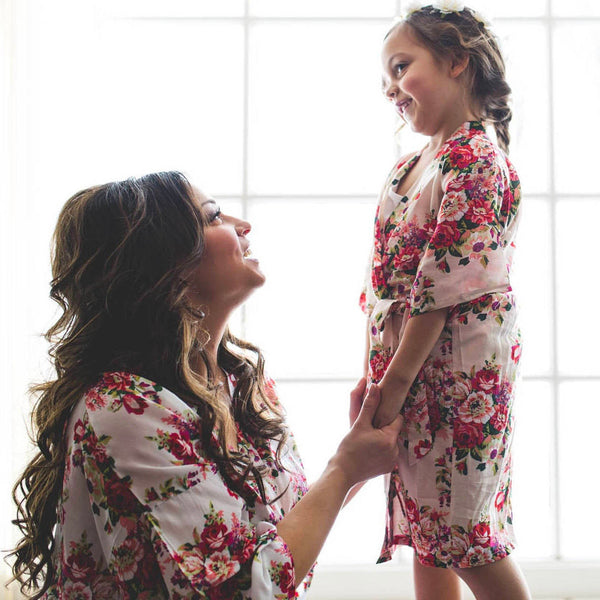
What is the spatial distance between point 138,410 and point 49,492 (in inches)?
9.2

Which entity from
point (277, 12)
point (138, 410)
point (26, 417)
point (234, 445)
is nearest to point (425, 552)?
point (234, 445)

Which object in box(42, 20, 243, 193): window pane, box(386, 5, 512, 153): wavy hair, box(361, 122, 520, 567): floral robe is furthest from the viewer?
box(42, 20, 243, 193): window pane

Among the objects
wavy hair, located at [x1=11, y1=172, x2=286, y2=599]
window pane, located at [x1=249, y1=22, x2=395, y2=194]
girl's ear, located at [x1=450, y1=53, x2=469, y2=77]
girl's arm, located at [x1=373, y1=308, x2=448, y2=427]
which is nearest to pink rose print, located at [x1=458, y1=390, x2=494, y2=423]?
girl's arm, located at [x1=373, y1=308, x2=448, y2=427]

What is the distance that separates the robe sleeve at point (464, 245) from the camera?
3.97 feet

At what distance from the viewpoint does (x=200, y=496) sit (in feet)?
2.97

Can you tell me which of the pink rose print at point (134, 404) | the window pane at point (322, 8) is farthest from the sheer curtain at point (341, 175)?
the pink rose print at point (134, 404)

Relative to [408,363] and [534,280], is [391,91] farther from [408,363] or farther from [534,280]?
[534,280]

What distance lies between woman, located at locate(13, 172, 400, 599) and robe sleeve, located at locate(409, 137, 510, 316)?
233mm

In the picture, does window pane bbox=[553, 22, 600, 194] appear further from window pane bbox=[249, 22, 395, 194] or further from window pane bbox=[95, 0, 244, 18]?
window pane bbox=[95, 0, 244, 18]

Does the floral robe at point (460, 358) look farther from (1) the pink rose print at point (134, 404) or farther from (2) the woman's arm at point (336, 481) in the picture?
(1) the pink rose print at point (134, 404)

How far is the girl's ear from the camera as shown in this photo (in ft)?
4.43

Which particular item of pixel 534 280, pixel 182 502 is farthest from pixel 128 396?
pixel 534 280

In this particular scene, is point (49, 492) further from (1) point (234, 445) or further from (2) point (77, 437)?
(1) point (234, 445)

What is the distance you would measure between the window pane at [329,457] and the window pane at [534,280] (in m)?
0.53
